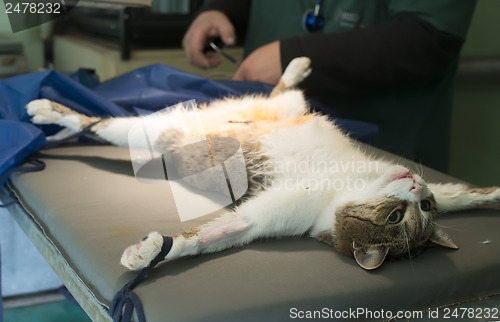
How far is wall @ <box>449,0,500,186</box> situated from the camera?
86.0 inches

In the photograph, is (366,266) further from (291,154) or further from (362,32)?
(362,32)

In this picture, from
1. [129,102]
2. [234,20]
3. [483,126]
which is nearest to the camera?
[129,102]

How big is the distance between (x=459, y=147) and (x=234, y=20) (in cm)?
122

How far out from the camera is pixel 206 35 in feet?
5.80

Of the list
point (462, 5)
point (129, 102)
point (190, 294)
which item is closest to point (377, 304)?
point (190, 294)

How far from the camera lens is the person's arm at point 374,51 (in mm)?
1508

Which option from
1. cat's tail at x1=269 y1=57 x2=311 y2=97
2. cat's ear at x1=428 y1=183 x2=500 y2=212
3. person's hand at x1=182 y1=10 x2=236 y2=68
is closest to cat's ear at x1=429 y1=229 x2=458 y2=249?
cat's ear at x1=428 y1=183 x2=500 y2=212

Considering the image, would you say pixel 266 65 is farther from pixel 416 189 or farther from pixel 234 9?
pixel 416 189

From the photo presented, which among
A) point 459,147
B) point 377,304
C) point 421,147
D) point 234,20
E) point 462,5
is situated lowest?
point 459,147

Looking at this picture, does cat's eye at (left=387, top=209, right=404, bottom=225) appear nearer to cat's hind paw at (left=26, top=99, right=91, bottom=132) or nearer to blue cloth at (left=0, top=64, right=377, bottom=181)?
blue cloth at (left=0, top=64, right=377, bottom=181)

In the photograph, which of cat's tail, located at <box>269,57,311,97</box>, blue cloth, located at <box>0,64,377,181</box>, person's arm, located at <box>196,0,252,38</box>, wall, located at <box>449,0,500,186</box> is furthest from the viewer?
wall, located at <box>449,0,500,186</box>

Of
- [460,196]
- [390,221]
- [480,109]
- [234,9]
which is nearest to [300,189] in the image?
[390,221]

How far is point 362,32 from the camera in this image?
1.54m

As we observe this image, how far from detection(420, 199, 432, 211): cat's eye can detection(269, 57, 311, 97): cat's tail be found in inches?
22.4
